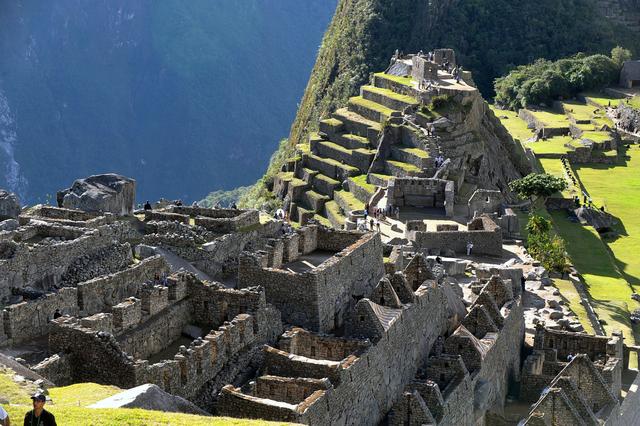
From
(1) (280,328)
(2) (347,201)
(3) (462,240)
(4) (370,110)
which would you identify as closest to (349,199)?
(2) (347,201)

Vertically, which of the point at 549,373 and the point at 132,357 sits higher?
the point at 132,357

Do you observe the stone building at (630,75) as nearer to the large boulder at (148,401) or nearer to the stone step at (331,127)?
the stone step at (331,127)

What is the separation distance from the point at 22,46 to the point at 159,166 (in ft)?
52.5

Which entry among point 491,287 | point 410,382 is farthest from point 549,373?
point 410,382

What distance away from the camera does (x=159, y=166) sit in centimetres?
9712

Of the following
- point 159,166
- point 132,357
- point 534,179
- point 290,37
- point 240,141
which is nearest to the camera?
point 132,357

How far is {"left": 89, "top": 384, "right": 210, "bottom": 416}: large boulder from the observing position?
1711 centimetres

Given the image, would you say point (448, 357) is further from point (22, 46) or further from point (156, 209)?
point (22, 46)

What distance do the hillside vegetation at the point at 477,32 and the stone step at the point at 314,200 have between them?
46.9 meters

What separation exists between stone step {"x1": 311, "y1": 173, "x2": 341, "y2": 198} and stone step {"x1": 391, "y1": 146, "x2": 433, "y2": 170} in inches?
120

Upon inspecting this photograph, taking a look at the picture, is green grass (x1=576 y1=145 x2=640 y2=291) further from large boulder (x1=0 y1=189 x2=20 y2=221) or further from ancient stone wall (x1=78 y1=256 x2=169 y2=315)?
ancient stone wall (x1=78 y1=256 x2=169 y2=315)

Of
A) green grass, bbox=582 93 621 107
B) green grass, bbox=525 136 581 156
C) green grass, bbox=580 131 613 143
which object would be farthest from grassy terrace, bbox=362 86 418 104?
green grass, bbox=582 93 621 107

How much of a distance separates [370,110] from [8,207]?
38567mm

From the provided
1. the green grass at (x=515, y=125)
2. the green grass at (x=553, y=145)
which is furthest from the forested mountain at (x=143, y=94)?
the green grass at (x=553, y=145)
